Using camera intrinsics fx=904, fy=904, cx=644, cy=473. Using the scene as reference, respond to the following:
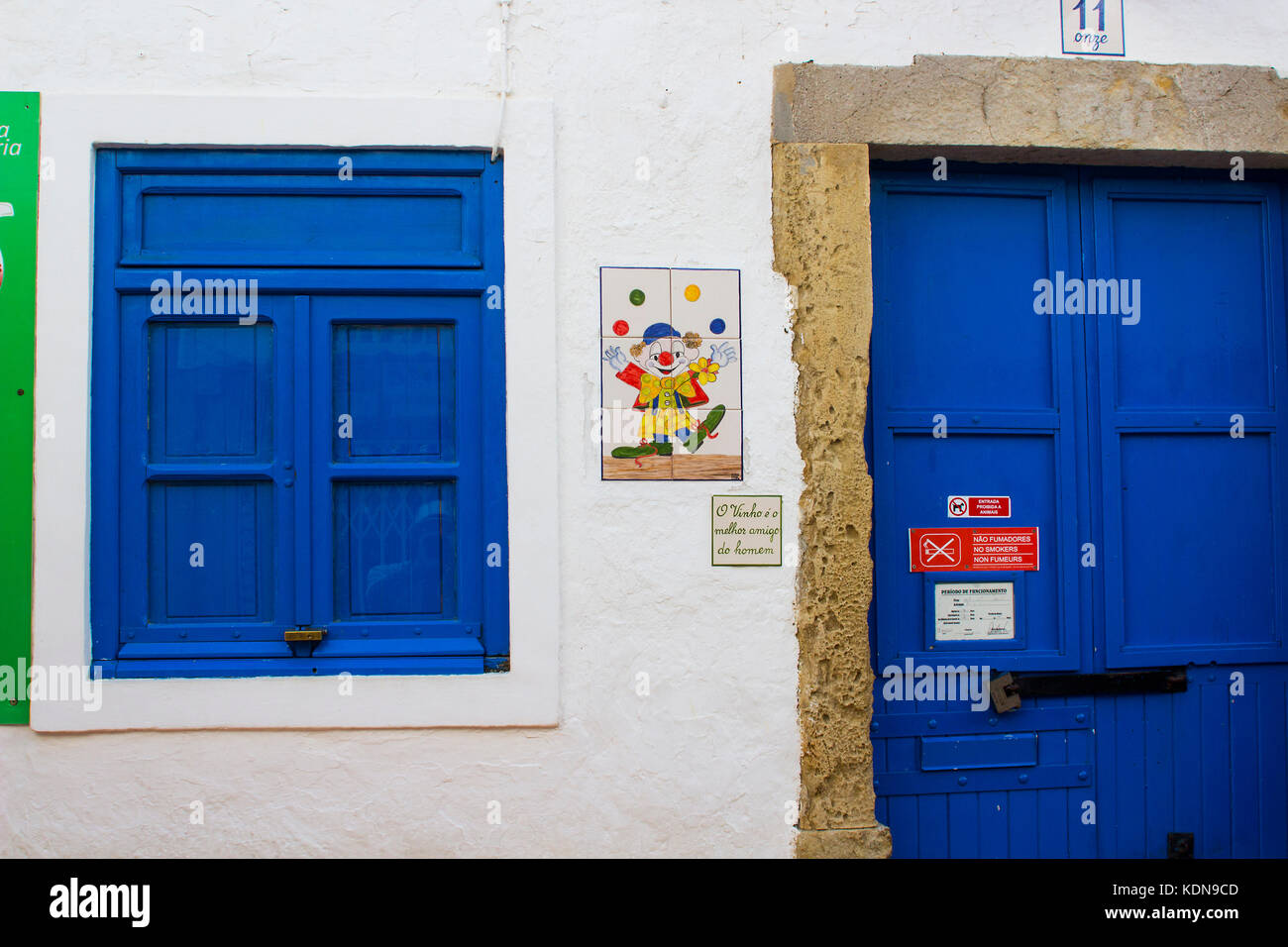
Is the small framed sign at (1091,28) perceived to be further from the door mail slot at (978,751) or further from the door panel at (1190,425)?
the door mail slot at (978,751)

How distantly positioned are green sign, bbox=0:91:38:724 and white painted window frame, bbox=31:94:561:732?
0.13 ft

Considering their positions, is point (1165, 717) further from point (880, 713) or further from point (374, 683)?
point (374, 683)

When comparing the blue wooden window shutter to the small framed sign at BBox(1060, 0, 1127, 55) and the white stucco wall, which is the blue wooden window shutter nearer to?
the white stucco wall

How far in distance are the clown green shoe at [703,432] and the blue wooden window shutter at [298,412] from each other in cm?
59

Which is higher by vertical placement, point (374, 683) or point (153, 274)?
point (153, 274)

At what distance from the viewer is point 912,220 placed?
3.12 m

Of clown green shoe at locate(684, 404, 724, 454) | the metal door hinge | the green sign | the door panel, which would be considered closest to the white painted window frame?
the green sign

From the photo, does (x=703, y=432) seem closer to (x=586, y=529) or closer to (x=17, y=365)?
(x=586, y=529)

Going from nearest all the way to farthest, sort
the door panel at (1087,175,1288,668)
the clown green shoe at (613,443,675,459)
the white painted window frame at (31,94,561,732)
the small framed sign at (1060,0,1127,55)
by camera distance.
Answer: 1. the white painted window frame at (31,94,561,732)
2. the clown green shoe at (613,443,675,459)
3. the small framed sign at (1060,0,1127,55)
4. the door panel at (1087,175,1288,668)

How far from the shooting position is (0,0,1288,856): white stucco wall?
2727 millimetres

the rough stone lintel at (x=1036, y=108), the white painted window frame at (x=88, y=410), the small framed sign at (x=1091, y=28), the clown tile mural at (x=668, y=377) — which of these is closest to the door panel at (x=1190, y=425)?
the rough stone lintel at (x=1036, y=108)

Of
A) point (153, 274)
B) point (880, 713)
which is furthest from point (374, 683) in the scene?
point (880, 713)

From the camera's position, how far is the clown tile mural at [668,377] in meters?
2.85

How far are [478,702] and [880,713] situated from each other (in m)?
1.34
